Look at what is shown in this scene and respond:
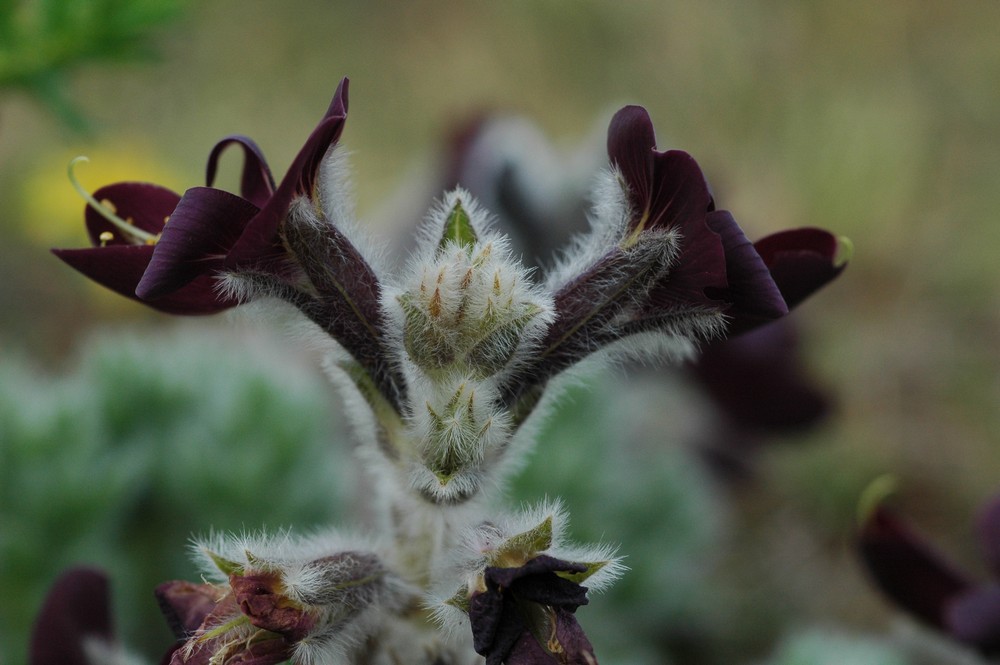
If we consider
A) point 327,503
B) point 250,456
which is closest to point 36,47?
point 250,456

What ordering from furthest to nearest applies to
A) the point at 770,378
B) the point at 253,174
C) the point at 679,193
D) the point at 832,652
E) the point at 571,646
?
the point at 770,378 < the point at 832,652 < the point at 253,174 < the point at 679,193 < the point at 571,646

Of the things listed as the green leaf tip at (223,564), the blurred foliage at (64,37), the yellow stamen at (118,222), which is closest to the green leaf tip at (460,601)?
the green leaf tip at (223,564)

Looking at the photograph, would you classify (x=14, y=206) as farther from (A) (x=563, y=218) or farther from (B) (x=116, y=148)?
(A) (x=563, y=218)

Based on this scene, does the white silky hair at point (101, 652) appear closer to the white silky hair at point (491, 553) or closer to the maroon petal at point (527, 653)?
the white silky hair at point (491, 553)

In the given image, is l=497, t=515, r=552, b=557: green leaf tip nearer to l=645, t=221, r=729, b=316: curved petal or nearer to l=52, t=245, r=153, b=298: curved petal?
l=645, t=221, r=729, b=316: curved petal

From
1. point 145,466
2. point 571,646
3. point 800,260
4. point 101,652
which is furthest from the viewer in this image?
point 145,466

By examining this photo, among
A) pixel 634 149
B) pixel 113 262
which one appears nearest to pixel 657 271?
pixel 634 149

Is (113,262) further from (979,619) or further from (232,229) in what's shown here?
(979,619)
